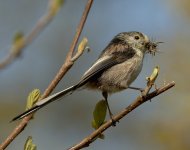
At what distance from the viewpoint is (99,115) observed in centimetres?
295

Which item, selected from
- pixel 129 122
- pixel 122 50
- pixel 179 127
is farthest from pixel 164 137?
pixel 129 122

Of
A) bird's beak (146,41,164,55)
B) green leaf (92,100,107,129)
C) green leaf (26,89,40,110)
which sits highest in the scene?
bird's beak (146,41,164,55)

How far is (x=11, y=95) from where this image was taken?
357 inches

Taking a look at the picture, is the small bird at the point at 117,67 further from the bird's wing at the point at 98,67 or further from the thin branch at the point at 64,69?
the thin branch at the point at 64,69

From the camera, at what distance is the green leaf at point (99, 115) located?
2.88 meters

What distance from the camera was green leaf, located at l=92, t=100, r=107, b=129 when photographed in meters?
2.88

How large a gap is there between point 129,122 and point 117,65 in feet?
12.1

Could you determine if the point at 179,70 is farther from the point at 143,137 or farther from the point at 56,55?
the point at 56,55

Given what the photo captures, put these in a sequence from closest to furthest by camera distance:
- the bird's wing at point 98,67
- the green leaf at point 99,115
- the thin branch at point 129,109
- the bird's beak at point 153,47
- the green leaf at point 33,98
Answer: the thin branch at point 129,109, the green leaf at point 33,98, the green leaf at point 99,115, the bird's wing at point 98,67, the bird's beak at point 153,47

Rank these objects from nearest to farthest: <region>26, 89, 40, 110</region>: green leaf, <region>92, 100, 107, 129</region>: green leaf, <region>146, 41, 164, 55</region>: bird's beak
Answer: <region>26, 89, 40, 110</region>: green leaf
<region>92, 100, 107, 129</region>: green leaf
<region>146, 41, 164, 55</region>: bird's beak

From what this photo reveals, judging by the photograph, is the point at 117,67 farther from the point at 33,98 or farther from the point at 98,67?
the point at 33,98

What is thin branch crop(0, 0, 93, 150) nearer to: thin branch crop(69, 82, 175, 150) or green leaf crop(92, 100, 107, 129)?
thin branch crop(69, 82, 175, 150)

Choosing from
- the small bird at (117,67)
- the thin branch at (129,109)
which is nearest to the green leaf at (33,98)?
the thin branch at (129,109)

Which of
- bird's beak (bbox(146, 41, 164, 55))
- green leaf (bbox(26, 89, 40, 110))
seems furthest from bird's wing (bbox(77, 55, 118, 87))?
green leaf (bbox(26, 89, 40, 110))
